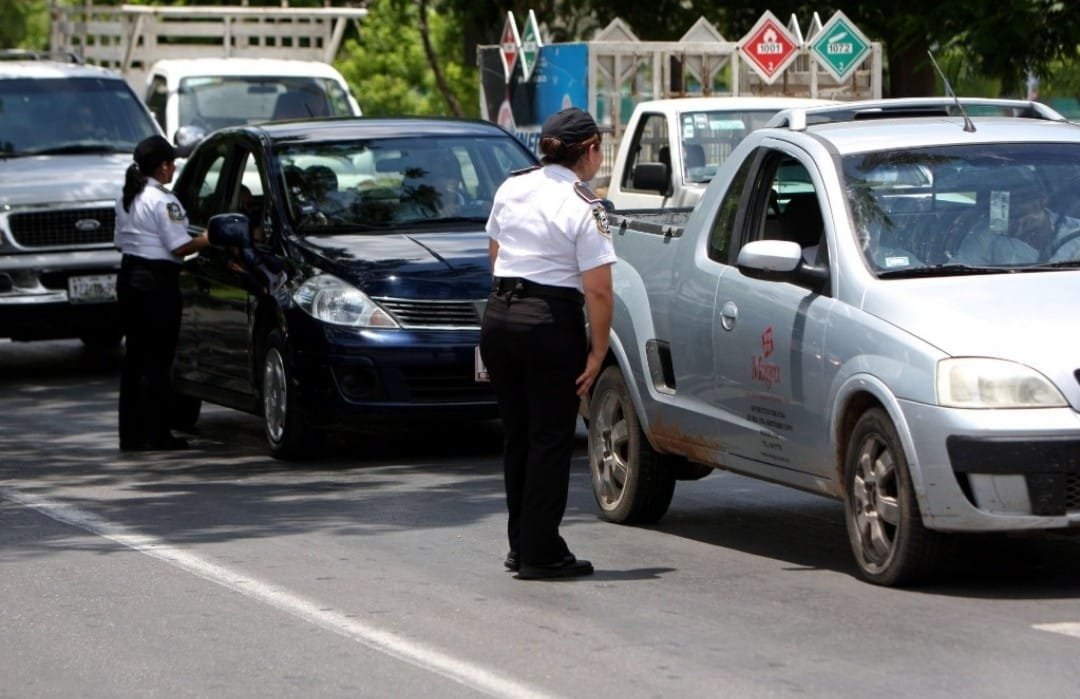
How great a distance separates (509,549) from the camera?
9336mm

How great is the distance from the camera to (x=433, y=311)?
40.1 ft

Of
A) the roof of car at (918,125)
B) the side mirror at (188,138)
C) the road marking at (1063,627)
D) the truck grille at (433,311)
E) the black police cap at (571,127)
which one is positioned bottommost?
the road marking at (1063,627)

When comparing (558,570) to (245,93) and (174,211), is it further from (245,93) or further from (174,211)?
(245,93)

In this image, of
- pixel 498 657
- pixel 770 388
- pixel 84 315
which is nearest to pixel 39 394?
pixel 84 315

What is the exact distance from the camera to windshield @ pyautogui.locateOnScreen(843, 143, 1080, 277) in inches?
339

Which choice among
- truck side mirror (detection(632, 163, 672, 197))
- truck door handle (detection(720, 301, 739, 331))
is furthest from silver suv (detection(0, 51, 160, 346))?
truck door handle (detection(720, 301, 739, 331))

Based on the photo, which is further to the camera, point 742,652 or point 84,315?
point 84,315

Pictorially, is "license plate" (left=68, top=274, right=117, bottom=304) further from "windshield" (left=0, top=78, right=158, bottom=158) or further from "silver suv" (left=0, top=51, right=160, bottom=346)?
"windshield" (left=0, top=78, right=158, bottom=158)

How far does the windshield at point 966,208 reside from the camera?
8.62m

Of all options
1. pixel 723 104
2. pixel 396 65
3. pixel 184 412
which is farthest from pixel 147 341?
pixel 396 65

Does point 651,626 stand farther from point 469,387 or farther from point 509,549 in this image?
point 469,387

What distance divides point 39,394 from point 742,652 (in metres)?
10.1

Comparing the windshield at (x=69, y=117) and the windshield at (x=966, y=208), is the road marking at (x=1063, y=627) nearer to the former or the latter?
the windshield at (x=966, y=208)

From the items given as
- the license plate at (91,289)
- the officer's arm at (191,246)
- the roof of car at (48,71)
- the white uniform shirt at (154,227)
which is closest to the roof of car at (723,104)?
the roof of car at (48,71)
